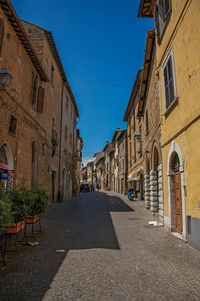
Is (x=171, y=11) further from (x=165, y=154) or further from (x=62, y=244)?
(x=62, y=244)

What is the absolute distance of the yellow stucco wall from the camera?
5.51 metres

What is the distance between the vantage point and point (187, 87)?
6168mm

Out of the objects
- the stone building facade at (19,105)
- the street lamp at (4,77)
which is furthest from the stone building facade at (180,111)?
the street lamp at (4,77)

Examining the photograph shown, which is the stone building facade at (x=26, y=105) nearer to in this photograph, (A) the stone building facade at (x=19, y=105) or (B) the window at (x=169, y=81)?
(A) the stone building facade at (x=19, y=105)

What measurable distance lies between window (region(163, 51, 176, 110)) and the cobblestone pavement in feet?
14.8

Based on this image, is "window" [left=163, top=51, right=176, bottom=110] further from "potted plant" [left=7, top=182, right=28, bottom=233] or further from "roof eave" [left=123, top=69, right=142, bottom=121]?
"roof eave" [left=123, top=69, right=142, bottom=121]

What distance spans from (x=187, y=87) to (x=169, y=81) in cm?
179

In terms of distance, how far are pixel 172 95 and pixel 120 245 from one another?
5.03 metres

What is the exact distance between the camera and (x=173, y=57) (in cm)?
731

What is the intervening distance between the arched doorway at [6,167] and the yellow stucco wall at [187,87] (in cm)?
616

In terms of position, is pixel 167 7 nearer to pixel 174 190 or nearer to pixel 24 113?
pixel 174 190

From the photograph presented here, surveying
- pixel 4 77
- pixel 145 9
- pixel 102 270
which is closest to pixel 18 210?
pixel 102 270

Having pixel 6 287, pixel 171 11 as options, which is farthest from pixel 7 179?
pixel 171 11

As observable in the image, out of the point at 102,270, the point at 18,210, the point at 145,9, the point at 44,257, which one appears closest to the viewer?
the point at 102,270
